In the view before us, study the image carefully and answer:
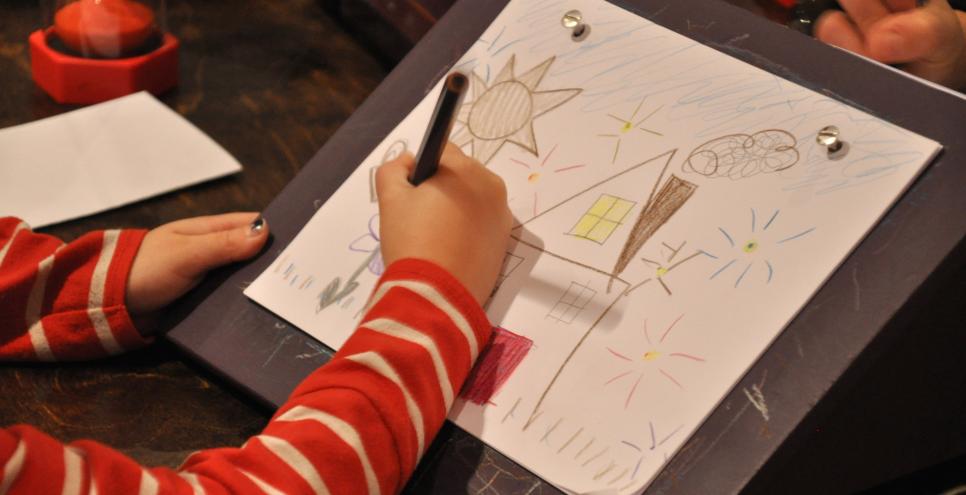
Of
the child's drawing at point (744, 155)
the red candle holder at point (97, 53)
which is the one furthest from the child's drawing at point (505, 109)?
the red candle holder at point (97, 53)

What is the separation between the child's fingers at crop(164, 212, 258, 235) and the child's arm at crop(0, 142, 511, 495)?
0.45 feet

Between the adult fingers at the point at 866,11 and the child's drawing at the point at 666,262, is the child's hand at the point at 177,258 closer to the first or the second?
the child's drawing at the point at 666,262

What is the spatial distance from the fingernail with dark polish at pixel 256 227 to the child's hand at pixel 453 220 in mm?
105

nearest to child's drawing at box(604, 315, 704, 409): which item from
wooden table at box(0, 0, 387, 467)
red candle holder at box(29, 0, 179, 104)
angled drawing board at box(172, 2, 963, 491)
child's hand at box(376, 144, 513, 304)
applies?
angled drawing board at box(172, 2, 963, 491)

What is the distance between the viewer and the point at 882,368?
2.19 ft

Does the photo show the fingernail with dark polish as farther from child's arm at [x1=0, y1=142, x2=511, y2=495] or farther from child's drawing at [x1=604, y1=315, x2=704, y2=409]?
child's drawing at [x1=604, y1=315, x2=704, y2=409]

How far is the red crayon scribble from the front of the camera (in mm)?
673

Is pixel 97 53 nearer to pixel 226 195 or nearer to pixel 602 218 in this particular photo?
pixel 226 195

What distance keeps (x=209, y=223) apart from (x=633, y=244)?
336 mm

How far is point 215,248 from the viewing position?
78cm

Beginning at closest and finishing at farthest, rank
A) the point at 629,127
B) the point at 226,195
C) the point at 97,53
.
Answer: the point at 629,127 < the point at 226,195 < the point at 97,53

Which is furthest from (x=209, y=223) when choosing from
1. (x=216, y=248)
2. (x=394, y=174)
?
(x=394, y=174)

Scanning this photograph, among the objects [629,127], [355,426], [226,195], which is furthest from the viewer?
[226,195]

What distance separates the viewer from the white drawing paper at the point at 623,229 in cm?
63
